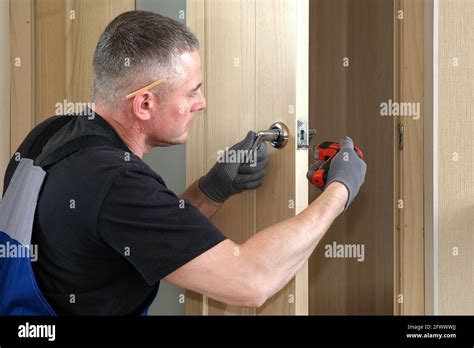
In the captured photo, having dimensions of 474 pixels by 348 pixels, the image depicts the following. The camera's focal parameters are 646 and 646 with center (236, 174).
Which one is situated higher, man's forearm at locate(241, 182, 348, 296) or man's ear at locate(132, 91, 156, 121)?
→ man's ear at locate(132, 91, 156, 121)

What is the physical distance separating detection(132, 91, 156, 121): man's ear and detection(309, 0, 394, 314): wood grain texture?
95 centimetres

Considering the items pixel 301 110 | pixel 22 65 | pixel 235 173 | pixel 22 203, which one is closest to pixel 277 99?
pixel 301 110

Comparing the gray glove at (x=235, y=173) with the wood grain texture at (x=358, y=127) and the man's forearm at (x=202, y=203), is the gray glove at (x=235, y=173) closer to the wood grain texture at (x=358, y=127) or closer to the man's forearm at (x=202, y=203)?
the man's forearm at (x=202, y=203)

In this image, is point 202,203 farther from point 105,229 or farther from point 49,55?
point 49,55

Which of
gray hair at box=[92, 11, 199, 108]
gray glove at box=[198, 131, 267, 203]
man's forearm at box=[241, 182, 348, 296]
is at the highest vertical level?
gray hair at box=[92, 11, 199, 108]

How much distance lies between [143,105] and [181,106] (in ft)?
0.24

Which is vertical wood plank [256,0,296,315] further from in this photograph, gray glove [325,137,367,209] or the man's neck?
the man's neck

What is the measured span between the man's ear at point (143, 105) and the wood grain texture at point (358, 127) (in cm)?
95

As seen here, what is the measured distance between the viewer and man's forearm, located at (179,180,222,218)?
1361 mm

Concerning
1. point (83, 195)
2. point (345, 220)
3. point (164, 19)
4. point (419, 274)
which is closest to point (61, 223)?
point (83, 195)

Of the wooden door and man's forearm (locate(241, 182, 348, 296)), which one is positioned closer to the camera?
man's forearm (locate(241, 182, 348, 296))

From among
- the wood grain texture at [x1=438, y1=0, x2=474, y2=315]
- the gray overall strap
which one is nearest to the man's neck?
the gray overall strap

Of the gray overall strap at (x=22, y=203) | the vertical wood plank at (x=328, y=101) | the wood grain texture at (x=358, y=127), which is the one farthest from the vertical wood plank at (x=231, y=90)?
the vertical wood plank at (x=328, y=101)

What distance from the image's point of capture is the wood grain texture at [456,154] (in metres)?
1.57
